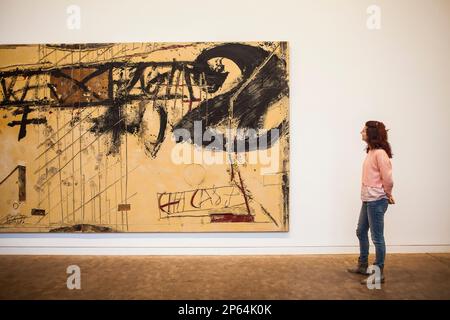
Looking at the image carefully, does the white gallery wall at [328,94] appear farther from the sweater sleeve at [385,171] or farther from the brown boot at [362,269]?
the sweater sleeve at [385,171]

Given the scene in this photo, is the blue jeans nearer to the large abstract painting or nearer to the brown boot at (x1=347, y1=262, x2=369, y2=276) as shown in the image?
the brown boot at (x1=347, y1=262, x2=369, y2=276)

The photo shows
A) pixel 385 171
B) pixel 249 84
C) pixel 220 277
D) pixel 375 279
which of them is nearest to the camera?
pixel 385 171

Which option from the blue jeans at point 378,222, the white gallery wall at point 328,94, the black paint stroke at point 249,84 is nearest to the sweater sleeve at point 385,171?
the blue jeans at point 378,222

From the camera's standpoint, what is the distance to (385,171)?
333 centimetres

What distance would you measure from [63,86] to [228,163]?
2.07 metres

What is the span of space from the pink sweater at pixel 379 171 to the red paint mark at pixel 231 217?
4.43 ft

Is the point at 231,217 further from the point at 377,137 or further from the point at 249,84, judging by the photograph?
the point at 377,137

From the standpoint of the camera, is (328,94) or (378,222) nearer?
(378,222)

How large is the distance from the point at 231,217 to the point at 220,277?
0.79 m

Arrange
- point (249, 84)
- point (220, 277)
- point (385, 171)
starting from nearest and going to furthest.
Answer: point (385, 171), point (220, 277), point (249, 84)

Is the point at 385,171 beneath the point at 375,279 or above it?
above

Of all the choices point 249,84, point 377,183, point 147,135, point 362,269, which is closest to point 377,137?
point 377,183

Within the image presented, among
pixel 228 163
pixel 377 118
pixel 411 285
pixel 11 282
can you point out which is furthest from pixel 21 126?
pixel 411 285

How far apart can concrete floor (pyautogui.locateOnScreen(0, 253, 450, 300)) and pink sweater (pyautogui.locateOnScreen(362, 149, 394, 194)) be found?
943 mm
